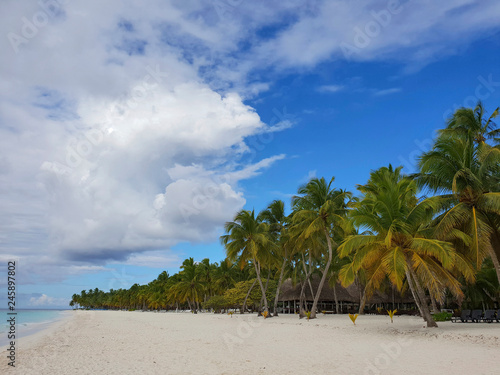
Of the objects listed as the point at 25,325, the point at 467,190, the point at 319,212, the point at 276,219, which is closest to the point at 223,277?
the point at 276,219

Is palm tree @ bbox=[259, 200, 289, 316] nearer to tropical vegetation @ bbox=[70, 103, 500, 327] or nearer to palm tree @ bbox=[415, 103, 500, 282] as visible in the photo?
tropical vegetation @ bbox=[70, 103, 500, 327]

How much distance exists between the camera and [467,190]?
15938 millimetres

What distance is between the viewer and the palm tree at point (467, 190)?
14922 mm

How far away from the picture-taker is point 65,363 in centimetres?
998

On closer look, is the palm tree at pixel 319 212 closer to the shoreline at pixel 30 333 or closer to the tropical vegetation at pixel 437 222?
the tropical vegetation at pixel 437 222

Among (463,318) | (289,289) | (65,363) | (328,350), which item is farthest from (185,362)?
(289,289)

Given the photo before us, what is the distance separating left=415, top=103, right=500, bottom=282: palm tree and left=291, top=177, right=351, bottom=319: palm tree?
7486 millimetres

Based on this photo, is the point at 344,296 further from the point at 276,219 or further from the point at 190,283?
the point at 190,283

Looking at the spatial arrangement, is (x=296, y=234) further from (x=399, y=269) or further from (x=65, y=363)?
(x=65, y=363)

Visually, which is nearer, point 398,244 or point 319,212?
point 398,244

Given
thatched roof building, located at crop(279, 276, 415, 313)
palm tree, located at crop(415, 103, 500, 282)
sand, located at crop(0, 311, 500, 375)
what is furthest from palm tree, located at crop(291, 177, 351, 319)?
thatched roof building, located at crop(279, 276, 415, 313)

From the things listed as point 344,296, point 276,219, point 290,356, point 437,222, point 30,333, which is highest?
point 276,219

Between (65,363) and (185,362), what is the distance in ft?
11.3

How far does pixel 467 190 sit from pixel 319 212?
32.7ft
